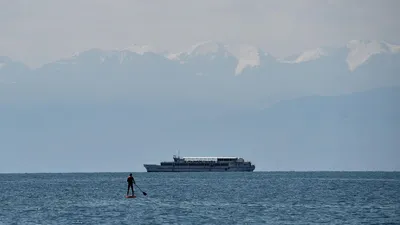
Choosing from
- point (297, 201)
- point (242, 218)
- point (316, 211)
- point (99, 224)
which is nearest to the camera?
point (99, 224)

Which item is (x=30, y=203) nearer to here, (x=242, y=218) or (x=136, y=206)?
(x=136, y=206)

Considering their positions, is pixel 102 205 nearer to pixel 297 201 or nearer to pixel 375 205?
pixel 297 201

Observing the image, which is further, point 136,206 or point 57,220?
point 136,206

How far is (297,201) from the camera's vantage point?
97.8 metres

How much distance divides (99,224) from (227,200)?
106 ft

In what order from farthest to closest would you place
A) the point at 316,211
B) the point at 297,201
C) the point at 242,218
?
1. the point at 297,201
2. the point at 316,211
3. the point at 242,218

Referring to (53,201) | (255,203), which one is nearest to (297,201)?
(255,203)

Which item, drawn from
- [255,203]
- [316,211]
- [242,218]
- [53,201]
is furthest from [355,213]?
[53,201]

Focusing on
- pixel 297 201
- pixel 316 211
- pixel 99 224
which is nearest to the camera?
pixel 99 224

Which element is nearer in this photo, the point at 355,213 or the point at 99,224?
the point at 99,224

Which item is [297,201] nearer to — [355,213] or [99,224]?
[355,213]

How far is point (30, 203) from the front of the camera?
332ft

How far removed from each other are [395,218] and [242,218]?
1318 cm

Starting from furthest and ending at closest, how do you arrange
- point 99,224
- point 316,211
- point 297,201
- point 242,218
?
point 297,201 → point 316,211 → point 242,218 → point 99,224
